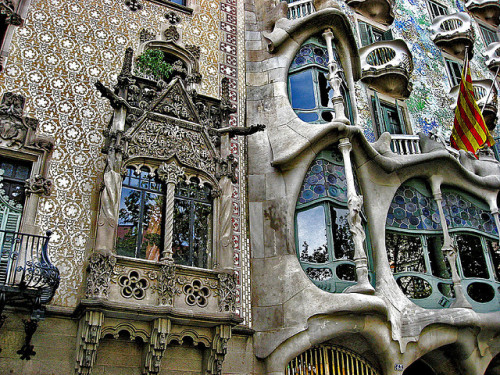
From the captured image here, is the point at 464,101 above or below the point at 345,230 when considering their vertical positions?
above

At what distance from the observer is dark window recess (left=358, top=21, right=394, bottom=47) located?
1686cm

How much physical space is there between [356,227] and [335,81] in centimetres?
407

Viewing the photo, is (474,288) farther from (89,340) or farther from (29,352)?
(29,352)

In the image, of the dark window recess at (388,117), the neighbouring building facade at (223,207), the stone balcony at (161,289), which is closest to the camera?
the stone balcony at (161,289)

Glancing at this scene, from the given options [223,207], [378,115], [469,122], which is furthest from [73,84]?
[469,122]

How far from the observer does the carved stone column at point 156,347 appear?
353 inches

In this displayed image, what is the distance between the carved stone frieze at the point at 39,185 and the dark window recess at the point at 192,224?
252 centimetres

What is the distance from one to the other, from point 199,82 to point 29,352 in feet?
25.1

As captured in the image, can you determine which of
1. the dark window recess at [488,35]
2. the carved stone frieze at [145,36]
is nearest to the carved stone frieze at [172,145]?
the carved stone frieze at [145,36]

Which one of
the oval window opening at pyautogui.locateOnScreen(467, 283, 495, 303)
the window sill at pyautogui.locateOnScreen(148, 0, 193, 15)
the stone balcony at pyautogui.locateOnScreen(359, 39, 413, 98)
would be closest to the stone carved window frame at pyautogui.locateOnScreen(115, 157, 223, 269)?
the window sill at pyautogui.locateOnScreen(148, 0, 193, 15)

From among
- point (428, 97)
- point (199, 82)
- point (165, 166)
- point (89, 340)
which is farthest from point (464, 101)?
point (89, 340)

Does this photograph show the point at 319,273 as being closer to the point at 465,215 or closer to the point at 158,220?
the point at 158,220

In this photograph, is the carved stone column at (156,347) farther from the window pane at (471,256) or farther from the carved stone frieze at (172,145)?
the window pane at (471,256)

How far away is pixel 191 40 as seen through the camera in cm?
1361
